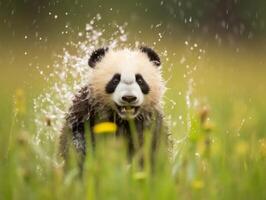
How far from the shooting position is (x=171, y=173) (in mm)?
3938

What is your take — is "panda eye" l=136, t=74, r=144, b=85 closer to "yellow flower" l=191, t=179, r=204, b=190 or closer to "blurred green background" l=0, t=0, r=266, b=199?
"yellow flower" l=191, t=179, r=204, b=190

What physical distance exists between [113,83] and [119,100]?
29 centimetres

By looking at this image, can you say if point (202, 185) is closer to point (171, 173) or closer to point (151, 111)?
point (171, 173)

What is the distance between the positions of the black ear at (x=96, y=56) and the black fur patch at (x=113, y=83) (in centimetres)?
30

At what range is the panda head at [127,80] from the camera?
547cm

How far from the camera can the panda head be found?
547 cm

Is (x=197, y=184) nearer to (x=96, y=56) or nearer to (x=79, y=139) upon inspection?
(x=79, y=139)

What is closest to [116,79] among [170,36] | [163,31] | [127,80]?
[127,80]

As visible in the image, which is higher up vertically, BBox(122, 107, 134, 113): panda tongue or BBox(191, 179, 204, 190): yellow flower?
BBox(122, 107, 134, 113): panda tongue

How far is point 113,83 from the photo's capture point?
5.68 metres

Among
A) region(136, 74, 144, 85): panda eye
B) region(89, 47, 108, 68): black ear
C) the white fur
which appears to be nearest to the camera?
the white fur

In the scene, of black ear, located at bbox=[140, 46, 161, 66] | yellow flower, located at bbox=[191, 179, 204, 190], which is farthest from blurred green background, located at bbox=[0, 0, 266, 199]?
yellow flower, located at bbox=[191, 179, 204, 190]

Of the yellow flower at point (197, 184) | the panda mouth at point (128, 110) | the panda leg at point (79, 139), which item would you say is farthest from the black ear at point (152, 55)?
the yellow flower at point (197, 184)

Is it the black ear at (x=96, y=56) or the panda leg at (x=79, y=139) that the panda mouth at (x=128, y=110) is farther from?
the black ear at (x=96, y=56)
